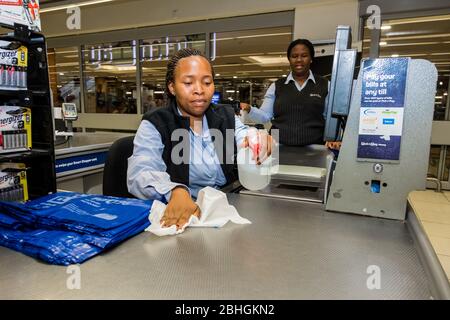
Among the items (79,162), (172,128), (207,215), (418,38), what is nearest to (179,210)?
(207,215)

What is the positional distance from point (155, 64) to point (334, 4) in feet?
9.93

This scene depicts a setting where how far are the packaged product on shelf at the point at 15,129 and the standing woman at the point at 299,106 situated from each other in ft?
4.88

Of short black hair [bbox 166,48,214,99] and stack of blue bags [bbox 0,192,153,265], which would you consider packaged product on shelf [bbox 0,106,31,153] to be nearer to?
stack of blue bags [bbox 0,192,153,265]

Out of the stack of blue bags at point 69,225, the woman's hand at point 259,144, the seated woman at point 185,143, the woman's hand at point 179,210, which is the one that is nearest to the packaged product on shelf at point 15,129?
the stack of blue bags at point 69,225

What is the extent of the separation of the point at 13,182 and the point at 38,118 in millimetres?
258

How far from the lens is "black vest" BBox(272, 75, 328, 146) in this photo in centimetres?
240

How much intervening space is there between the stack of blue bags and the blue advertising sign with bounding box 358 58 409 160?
0.73 meters

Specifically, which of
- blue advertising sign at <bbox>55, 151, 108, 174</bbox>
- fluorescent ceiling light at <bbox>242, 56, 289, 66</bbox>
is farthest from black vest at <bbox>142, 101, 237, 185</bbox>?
fluorescent ceiling light at <bbox>242, 56, 289, 66</bbox>

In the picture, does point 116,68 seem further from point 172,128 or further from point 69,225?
point 69,225

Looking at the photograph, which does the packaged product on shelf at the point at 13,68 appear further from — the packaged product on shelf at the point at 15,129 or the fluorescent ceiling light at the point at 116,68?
the fluorescent ceiling light at the point at 116,68

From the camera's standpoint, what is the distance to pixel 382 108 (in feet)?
3.38

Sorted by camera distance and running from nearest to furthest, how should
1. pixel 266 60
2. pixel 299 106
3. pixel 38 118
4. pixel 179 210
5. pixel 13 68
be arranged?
pixel 179 210 → pixel 13 68 → pixel 38 118 → pixel 299 106 → pixel 266 60
